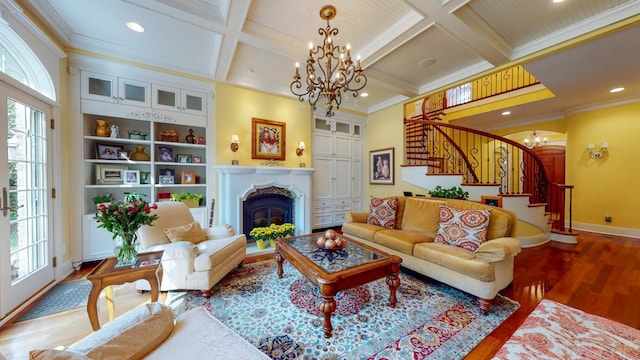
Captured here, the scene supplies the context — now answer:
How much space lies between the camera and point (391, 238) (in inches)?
115

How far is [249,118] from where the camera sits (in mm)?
4141

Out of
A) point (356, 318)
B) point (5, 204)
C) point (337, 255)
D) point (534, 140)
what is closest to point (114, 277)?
point (5, 204)

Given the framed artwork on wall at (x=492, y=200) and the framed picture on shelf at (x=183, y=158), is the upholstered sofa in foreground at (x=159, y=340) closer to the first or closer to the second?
the framed picture on shelf at (x=183, y=158)

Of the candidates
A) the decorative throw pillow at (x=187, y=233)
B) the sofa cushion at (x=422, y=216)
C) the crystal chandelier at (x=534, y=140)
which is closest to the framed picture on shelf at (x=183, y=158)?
the decorative throw pillow at (x=187, y=233)

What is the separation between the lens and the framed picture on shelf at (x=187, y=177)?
3781 millimetres

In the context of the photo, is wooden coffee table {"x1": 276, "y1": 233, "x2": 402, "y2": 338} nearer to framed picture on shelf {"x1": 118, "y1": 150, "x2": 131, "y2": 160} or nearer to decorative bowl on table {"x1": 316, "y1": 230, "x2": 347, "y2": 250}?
decorative bowl on table {"x1": 316, "y1": 230, "x2": 347, "y2": 250}

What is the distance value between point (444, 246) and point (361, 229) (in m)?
1.16

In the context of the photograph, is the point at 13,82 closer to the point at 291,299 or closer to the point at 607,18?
the point at 291,299

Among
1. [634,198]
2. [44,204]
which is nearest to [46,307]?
[44,204]

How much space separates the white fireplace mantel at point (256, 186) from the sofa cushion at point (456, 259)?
2408 millimetres

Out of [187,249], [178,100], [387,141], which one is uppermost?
[178,100]

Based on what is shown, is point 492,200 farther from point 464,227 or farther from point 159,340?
point 159,340

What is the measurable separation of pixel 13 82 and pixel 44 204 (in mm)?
1343

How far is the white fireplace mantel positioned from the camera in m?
3.83
